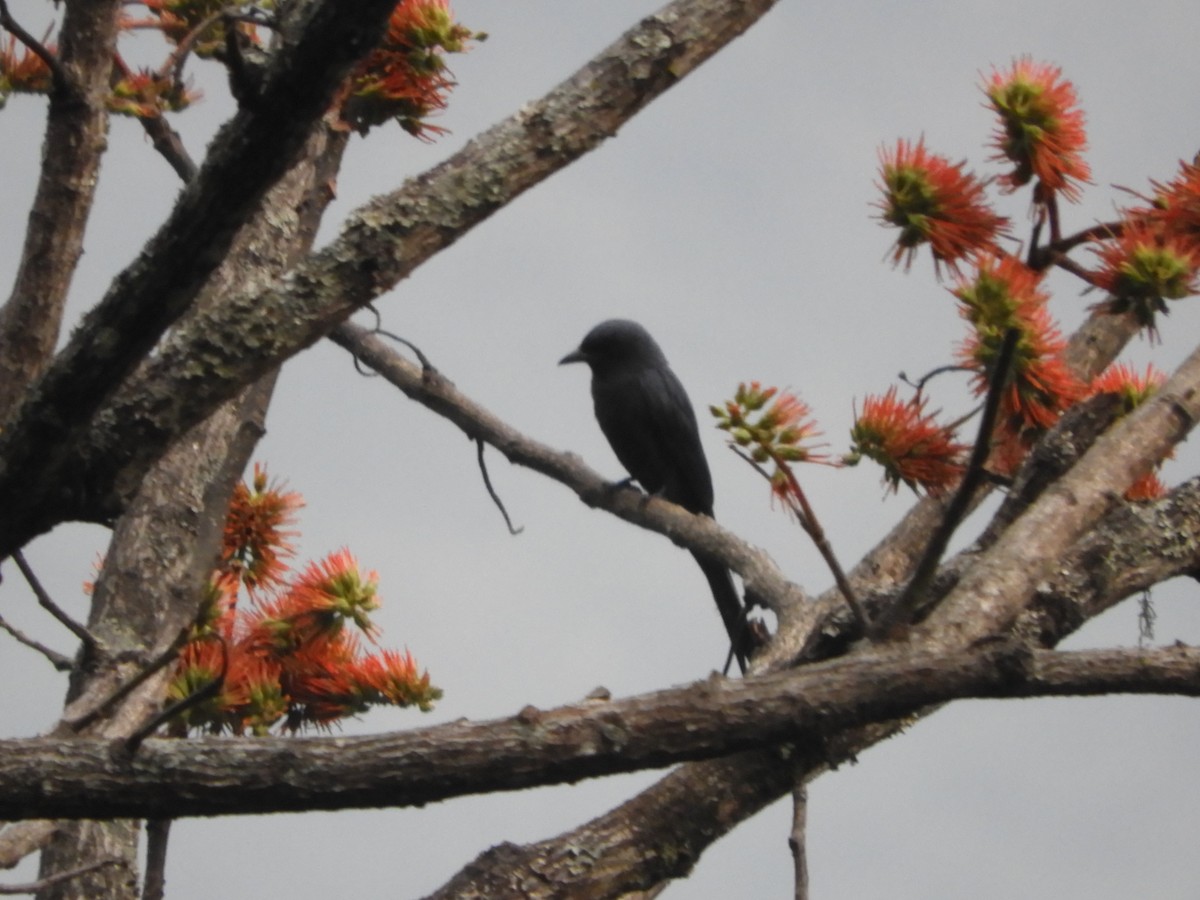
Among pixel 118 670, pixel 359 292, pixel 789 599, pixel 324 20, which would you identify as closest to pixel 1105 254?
pixel 789 599

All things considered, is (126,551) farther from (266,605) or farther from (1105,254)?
(1105,254)

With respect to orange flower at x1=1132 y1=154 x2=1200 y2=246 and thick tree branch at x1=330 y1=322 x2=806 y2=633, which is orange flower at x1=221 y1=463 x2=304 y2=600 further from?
orange flower at x1=1132 y1=154 x2=1200 y2=246

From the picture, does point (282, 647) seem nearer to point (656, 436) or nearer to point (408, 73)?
point (408, 73)

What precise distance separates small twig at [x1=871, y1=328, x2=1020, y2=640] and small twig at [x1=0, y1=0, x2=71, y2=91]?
1.91 metres

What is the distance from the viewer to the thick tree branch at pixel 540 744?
7.38 feet

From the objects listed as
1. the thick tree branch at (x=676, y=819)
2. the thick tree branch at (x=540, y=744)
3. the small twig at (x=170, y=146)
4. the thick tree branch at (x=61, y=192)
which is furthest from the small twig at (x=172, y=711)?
the small twig at (x=170, y=146)

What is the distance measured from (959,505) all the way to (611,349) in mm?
5838

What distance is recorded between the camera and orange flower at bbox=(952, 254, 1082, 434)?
264cm

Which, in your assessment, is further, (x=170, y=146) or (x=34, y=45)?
(x=170, y=146)

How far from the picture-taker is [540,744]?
231 centimetres

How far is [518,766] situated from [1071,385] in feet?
4.48

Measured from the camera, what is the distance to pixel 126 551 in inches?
155

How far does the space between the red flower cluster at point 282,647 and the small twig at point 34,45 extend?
1.30m

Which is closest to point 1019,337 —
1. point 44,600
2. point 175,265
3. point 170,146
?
point 175,265
